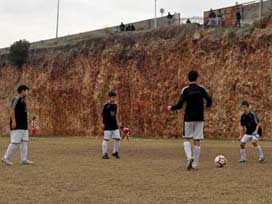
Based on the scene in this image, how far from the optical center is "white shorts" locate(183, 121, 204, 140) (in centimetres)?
1284

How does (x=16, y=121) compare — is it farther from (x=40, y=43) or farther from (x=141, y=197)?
(x=40, y=43)

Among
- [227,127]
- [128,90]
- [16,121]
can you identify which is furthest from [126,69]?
[16,121]

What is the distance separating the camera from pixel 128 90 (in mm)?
43406

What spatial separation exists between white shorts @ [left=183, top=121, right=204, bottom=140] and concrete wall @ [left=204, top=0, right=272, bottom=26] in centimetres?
2530

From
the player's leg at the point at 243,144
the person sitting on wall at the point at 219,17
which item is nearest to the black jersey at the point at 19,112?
the player's leg at the point at 243,144

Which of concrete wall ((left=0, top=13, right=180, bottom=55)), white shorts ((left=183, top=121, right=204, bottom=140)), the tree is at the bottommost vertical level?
white shorts ((left=183, top=121, right=204, bottom=140))

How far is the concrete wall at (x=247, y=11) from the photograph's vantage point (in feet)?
122

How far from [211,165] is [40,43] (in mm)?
43049

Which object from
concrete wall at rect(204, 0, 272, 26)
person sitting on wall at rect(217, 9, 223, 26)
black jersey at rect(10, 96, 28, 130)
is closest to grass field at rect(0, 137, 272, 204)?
Result: black jersey at rect(10, 96, 28, 130)

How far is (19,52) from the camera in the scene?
52531mm

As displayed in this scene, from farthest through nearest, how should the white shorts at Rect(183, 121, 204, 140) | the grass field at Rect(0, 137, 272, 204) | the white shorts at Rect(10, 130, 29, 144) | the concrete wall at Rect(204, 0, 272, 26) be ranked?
the concrete wall at Rect(204, 0, 272, 26) → the white shorts at Rect(10, 130, 29, 144) → the white shorts at Rect(183, 121, 204, 140) → the grass field at Rect(0, 137, 272, 204)

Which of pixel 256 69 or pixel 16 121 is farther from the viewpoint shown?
pixel 256 69

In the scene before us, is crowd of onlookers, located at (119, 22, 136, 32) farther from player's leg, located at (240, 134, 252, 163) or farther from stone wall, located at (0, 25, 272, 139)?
player's leg, located at (240, 134, 252, 163)

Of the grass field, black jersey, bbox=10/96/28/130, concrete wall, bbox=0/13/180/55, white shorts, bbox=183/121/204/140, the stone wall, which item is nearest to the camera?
the grass field
